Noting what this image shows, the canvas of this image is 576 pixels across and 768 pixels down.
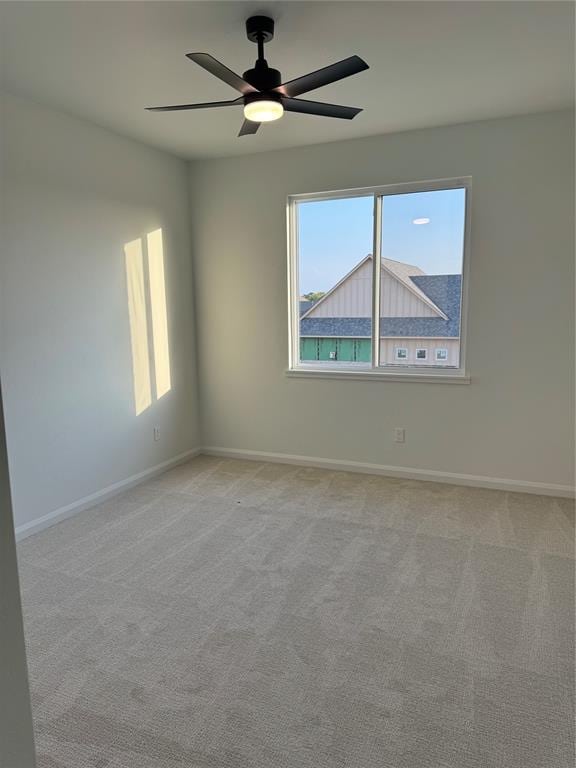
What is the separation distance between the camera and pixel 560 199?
324cm

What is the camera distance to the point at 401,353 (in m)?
3.90

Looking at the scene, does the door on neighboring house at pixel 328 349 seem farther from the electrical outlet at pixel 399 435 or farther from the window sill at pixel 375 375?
the electrical outlet at pixel 399 435

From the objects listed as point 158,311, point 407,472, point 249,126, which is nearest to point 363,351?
point 407,472

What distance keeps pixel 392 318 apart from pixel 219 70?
7.78 ft

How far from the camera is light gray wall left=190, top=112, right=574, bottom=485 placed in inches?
131

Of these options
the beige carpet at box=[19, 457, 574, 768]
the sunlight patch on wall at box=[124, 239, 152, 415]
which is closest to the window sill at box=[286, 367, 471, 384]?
the beige carpet at box=[19, 457, 574, 768]

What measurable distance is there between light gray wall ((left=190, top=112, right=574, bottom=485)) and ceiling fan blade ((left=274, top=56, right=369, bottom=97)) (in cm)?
175

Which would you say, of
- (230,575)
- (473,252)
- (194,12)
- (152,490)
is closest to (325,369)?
(473,252)

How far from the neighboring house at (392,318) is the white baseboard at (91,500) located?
1632 mm

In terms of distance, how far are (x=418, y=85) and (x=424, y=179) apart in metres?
0.89

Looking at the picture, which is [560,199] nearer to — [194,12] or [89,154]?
[194,12]

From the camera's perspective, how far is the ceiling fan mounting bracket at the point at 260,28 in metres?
2.04

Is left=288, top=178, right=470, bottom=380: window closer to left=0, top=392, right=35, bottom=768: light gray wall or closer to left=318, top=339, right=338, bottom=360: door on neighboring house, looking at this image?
left=318, top=339, right=338, bottom=360: door on neighboring house

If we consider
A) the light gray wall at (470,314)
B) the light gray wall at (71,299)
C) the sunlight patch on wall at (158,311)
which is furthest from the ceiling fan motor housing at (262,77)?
the sunlight patch on wall at (158,311)
